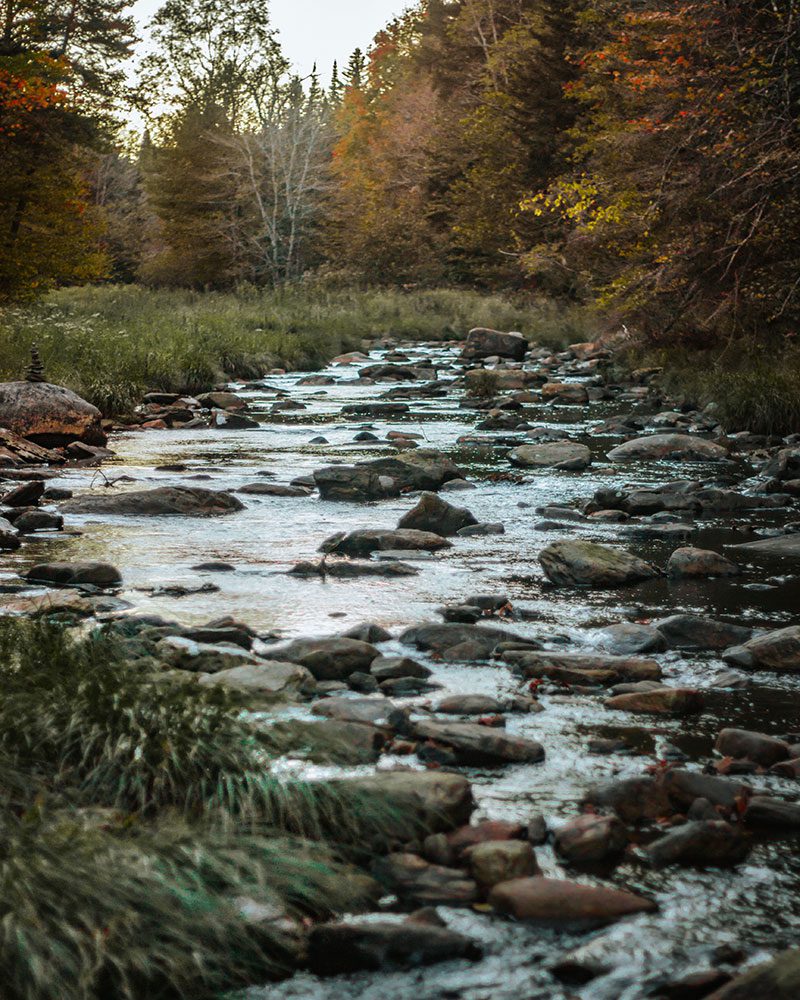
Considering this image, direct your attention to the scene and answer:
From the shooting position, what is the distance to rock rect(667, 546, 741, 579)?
6512 millimetres

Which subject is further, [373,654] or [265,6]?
[265,6]

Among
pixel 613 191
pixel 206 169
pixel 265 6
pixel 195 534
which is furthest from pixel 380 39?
pixel 195 534

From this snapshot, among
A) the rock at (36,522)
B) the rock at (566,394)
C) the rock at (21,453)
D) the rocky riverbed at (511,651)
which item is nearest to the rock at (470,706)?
the rocky riverbed at (511,651)

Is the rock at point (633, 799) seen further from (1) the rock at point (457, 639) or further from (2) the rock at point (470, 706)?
(1) the rock at point (457, 639)

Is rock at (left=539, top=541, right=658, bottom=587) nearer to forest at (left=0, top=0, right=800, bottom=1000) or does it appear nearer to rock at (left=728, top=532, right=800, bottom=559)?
forest at (left=0, top=0, right=800, bottom=1000)

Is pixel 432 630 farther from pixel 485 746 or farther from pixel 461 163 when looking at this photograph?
pixel 461 163

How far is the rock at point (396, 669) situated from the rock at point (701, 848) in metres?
1.55

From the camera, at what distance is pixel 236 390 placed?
1786 cm

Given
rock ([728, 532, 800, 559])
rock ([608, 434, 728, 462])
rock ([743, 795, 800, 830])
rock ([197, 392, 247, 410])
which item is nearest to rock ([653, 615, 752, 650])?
rock ([743, 795, 800, 830])

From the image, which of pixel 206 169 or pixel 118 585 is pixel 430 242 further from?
pixel 118 585

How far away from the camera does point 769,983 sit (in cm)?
223

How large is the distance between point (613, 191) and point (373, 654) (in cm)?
1361

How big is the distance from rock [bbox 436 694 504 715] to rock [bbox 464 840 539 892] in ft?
3.68

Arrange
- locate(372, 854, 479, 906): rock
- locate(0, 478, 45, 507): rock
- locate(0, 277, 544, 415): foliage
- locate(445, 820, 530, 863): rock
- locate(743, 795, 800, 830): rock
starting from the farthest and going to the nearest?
locate(0, 277, 544, 415): foliage, locate(0, 478, 45, 507): rock, locate(743, 795, 800, 830): rock, locate(445, 820, 530, 863): rock, locate(372, 854, 479, 906): rock
